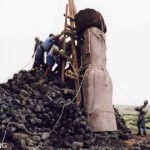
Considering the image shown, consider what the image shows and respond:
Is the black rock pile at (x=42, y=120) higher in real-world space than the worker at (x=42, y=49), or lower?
lower

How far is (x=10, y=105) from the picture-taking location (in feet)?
43.2

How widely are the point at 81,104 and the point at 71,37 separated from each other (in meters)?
3.10

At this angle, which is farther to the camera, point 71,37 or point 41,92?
point 71,37

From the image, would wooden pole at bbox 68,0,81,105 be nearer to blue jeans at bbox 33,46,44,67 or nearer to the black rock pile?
the black rock pile

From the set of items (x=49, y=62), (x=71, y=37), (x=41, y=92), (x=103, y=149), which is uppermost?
(x=71, y=37)

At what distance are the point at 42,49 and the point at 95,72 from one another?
270 centimetres

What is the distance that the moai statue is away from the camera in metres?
14.9

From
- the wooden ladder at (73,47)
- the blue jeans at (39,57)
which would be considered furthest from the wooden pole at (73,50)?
the blue jeans at (39,57)

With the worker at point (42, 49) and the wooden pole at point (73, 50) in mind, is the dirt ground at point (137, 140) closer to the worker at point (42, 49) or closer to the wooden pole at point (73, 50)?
the wooden pole at point (73, 50)

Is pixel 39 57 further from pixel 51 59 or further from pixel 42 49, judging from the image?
pixel 51 59

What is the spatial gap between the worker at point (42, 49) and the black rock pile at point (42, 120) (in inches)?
38.8

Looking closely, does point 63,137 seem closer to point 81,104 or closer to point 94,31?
point 81,104

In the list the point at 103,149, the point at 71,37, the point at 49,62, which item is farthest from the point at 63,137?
the point at 71,37

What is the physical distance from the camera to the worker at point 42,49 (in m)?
16.0
